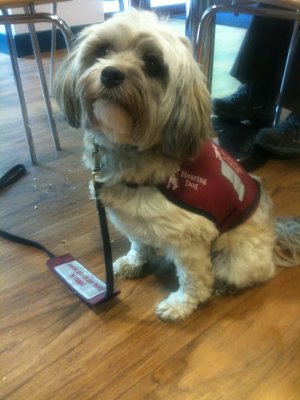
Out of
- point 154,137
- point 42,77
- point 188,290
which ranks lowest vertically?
point 188,290

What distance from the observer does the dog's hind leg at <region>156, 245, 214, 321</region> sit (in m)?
1.00

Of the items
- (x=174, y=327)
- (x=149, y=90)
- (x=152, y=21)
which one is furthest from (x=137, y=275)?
(x=152, y=21)

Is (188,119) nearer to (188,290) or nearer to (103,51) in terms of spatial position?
(103,51)

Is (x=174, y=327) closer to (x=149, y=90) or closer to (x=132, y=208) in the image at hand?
(x=132, y=208)

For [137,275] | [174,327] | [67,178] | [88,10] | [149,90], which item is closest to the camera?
[149,90]

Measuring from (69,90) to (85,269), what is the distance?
54 cm

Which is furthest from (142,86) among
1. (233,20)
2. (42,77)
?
(233,20)

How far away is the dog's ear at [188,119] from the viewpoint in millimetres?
827

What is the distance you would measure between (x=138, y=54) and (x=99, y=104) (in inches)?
5.1

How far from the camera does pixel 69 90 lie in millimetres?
906

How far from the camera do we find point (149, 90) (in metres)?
0.81

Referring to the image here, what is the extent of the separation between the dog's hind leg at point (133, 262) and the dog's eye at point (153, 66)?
20.8 inches

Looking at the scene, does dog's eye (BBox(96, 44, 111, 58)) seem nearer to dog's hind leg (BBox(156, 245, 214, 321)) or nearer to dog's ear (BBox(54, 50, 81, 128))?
dog's ear (BBox(54, 50, 81, 128))

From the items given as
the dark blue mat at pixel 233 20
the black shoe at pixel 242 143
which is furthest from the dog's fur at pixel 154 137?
the dark blue mat at pixel 233 20
